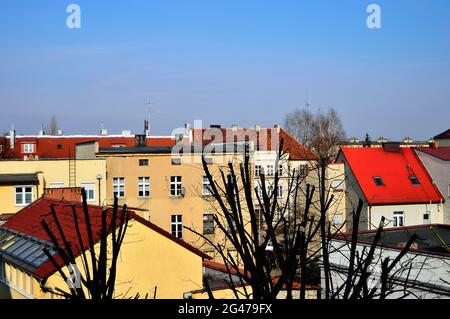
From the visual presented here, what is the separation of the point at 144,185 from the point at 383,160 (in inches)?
491

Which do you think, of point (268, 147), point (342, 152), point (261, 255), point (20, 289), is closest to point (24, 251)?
point (20, 289)

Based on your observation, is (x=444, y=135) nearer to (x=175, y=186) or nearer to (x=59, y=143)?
(x=175, y=186)

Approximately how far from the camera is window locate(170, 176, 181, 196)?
1147 inches

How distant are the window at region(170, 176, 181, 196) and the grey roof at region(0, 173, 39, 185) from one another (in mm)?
6358

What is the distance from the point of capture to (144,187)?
28828mm

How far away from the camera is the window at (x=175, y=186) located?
1147 inches

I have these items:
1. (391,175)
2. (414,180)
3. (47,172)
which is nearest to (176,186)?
(47,172)

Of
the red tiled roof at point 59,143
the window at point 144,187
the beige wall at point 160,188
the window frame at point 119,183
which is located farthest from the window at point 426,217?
the red tiled roof at point 59,143

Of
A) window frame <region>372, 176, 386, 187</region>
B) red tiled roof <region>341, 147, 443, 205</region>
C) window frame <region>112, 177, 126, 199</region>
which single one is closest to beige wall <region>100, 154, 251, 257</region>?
window frame <region>112, 177, 126, 199</region>

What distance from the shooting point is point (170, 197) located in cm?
2897

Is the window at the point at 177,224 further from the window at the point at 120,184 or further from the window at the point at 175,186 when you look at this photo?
the window at the point at 120,184

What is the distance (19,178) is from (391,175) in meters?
17.9

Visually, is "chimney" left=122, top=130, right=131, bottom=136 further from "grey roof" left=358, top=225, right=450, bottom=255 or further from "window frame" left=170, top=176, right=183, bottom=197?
"grey roof" left=358, top=225, right=450, bottom=255

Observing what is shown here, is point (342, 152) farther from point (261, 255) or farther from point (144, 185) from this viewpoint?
point (261, 255)
